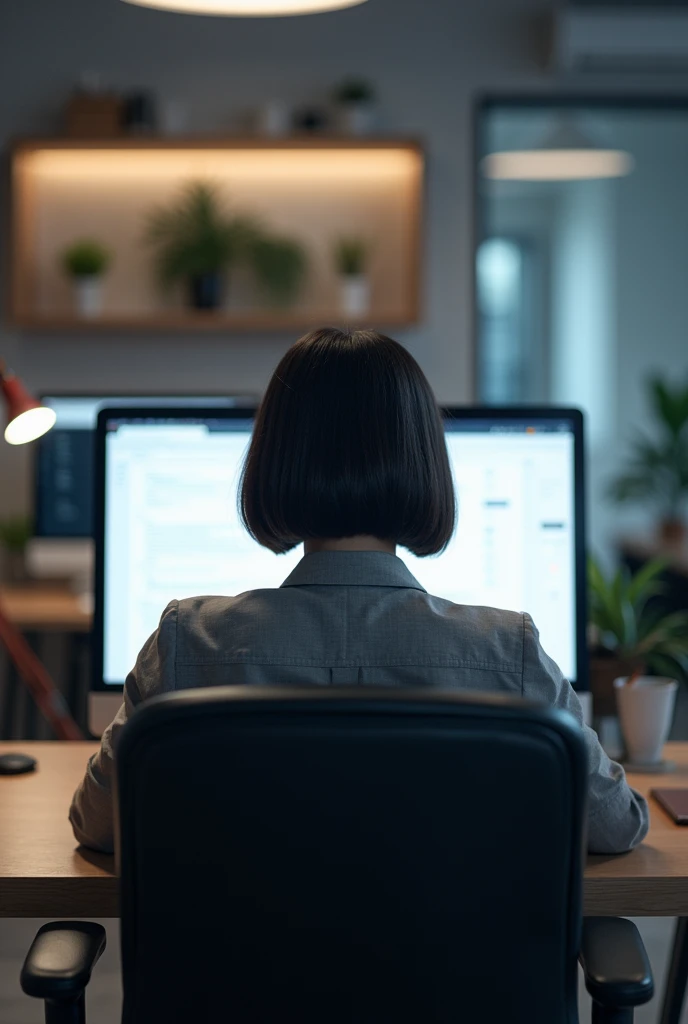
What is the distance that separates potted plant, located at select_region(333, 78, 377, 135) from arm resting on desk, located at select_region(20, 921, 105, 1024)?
3.43m

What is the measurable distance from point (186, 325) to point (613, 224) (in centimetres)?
357

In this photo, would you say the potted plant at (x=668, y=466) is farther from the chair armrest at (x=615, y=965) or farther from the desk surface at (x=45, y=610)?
the chair armrest at (x=615, y=965)

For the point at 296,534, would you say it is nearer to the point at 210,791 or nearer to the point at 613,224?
the point at 210,791

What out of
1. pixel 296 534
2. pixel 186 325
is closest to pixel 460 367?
pixel 186 325

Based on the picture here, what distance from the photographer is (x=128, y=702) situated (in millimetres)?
1142

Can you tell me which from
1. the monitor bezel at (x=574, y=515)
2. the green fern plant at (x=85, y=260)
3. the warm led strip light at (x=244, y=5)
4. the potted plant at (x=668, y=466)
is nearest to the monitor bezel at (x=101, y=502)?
the monitor bezel at (x=574, y=515)

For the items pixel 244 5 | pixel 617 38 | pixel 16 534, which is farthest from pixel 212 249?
pixel 244 5

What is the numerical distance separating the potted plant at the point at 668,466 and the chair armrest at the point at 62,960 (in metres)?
4.30

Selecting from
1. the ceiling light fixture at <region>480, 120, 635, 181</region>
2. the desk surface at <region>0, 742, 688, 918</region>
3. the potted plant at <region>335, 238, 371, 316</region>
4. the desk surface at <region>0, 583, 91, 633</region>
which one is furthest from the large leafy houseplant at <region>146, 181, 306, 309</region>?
the desk surface at <region>0, 742, 688, 918</region>

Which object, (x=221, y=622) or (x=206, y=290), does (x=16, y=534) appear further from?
(x=221, y=622)

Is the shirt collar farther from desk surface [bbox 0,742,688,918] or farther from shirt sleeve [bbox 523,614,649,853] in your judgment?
desk surface [bbox 0,742,688,918]

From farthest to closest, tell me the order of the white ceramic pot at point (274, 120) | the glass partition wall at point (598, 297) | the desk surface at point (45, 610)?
the glass partition wall at point (598, 297)
the white ceramic pot at point (274, 120)
the desk surface at point (45, 610)

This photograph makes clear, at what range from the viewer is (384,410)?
114 cm

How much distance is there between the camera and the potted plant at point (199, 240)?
4.04 meters
